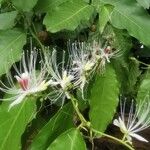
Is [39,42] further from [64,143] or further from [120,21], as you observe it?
[64,143]

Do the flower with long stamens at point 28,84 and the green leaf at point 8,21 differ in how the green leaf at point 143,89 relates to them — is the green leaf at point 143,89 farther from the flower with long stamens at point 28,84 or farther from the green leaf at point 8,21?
the green leaf at point 8,21

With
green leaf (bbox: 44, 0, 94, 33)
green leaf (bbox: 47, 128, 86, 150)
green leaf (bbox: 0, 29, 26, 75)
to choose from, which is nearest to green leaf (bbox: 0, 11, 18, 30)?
green leaf (bbox: 0, 29, 26, 75)

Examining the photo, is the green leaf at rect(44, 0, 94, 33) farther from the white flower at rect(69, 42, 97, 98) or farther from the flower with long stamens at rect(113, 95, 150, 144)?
the flower with long stamens at rect(113, 95, 150, 144)

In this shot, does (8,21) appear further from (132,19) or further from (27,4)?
(132,19)

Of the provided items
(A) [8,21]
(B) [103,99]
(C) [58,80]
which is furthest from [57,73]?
(A) [8,21]

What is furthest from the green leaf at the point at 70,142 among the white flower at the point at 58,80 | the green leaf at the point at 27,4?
the green leaf at the point at 27,4

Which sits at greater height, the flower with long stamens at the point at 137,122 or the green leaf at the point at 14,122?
the green leaf at the point at 14,122

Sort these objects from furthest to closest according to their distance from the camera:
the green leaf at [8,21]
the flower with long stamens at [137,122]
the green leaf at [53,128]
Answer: the green leaf at [8,21], the green leaf at [53,128], the flower with long stamens at [137,122]
